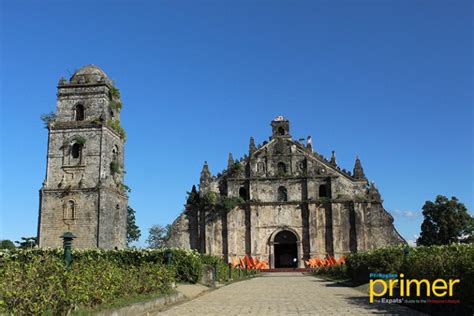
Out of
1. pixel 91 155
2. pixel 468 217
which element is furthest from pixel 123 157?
pixel 468 217

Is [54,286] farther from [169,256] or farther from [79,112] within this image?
[79,112]

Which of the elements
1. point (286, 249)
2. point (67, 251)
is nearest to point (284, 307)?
point (67, 251)

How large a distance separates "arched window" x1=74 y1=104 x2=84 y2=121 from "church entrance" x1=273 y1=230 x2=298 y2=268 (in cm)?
1757

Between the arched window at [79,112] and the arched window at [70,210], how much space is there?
5888mm

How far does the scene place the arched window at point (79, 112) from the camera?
34.9 metres

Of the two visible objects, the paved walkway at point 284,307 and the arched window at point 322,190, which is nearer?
the paved walkway at point 284,307

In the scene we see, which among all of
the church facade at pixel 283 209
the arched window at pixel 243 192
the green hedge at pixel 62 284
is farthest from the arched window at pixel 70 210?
the green hedge at pixel 62 284

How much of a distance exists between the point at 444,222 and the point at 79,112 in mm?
39156

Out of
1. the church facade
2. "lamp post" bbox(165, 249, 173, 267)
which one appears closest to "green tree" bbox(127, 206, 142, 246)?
the church facade

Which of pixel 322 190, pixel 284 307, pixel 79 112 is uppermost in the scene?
pixel 79 112

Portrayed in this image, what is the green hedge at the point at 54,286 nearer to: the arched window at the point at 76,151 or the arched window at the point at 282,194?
the arched window at the point at 76,151

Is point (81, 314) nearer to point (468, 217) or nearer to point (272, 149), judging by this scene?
point (272, 149)

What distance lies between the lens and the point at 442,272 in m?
10.4

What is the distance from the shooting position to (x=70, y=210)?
107ft
